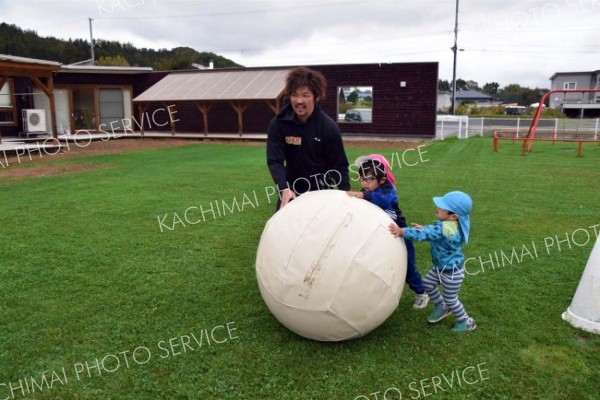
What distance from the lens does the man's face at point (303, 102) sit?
4059 mm

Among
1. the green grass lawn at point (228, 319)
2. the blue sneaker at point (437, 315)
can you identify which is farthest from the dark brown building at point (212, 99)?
the blue sneaker at point (437, 315)

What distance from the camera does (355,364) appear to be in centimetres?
337

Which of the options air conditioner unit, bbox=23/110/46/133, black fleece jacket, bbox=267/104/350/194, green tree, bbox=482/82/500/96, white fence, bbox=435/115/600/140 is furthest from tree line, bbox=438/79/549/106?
black fleece jacket, bbox=267/104/350/194

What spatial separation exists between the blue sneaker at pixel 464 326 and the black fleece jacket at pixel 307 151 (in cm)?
151

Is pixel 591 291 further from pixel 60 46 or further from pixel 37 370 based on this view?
pixel 60 46

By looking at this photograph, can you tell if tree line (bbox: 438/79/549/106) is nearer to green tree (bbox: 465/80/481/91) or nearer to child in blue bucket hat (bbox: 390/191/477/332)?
green tree (bbox: 465/80/481/91)

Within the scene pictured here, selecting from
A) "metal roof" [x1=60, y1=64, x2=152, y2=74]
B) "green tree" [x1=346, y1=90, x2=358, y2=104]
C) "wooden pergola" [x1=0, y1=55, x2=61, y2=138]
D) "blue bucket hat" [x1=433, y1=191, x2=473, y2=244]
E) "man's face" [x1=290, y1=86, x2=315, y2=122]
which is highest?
"metal roof" [x1=60, y1=64, x2=152, y2=74]

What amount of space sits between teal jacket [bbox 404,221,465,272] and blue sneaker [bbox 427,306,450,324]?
46cm

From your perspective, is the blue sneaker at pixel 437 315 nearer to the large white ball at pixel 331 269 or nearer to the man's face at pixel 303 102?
the large white ball at pixel 331 269

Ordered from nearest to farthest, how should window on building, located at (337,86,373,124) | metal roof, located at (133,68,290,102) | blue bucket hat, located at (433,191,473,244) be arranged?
blue bucket hat, located at (433,191,473,244)
metal roof, located at (133,68,290,102)
window on building, located at (337,86,373,124)

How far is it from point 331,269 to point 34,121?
23687 millimetres

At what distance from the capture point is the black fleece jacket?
4312 mm

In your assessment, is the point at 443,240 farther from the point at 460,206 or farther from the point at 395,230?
the point at 395,230

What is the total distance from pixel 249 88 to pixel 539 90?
73916 millimetres
